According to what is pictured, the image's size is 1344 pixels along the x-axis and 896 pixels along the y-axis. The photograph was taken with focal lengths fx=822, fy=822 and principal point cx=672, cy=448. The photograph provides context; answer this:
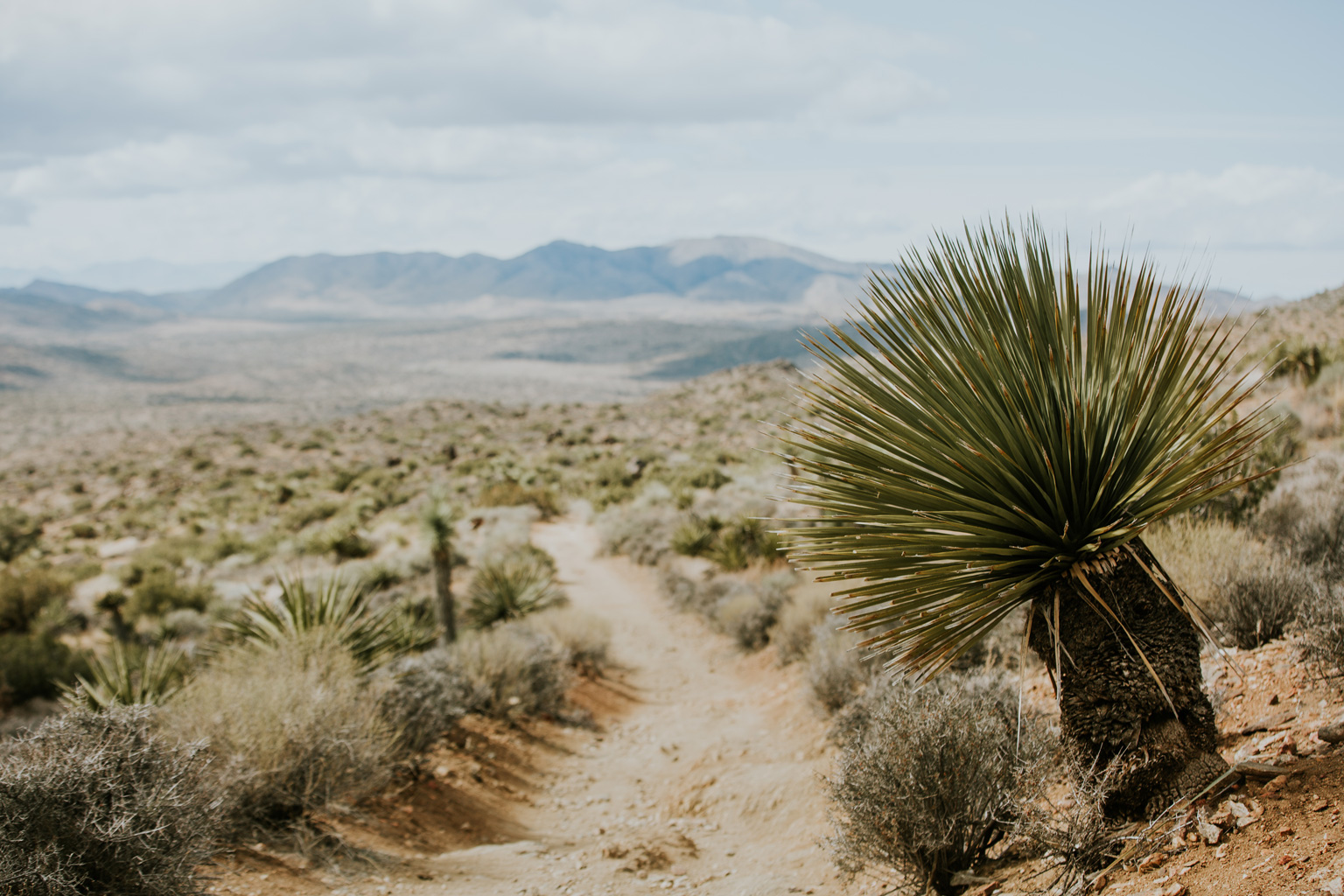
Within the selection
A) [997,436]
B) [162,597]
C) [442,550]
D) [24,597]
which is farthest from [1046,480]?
[24,597]

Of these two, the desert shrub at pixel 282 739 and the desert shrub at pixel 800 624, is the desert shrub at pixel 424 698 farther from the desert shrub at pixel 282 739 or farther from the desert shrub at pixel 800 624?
the desert shrub at pixel 800 624

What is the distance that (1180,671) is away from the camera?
3322mm

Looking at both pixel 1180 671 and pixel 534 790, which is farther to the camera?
pixel 534 790

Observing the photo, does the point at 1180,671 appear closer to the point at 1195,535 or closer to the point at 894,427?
the point at 894,427

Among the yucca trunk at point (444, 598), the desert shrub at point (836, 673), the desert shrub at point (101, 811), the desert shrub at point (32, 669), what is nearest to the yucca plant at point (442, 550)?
the yucca trunk at point (444, 598)

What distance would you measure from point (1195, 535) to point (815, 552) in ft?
12.3

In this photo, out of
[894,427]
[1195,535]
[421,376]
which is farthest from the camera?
[421,376]

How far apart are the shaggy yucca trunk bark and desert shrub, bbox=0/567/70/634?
18.1 m

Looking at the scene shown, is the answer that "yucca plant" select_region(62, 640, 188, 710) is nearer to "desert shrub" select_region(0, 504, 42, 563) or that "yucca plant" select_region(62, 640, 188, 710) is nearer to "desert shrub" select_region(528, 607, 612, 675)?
"desert shrub" select_region(528, 607, 612, 675)

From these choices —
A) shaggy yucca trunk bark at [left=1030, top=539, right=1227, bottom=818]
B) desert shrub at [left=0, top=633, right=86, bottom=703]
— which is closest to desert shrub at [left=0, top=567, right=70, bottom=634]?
desert shrub at [left=0, top=633, right=86, bottom=703]

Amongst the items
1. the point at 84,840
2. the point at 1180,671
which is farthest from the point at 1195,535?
the point at 84,840

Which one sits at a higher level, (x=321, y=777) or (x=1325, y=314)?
(x=1325, y=314)

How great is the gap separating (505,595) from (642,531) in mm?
5609

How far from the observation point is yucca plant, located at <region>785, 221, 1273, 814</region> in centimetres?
330
